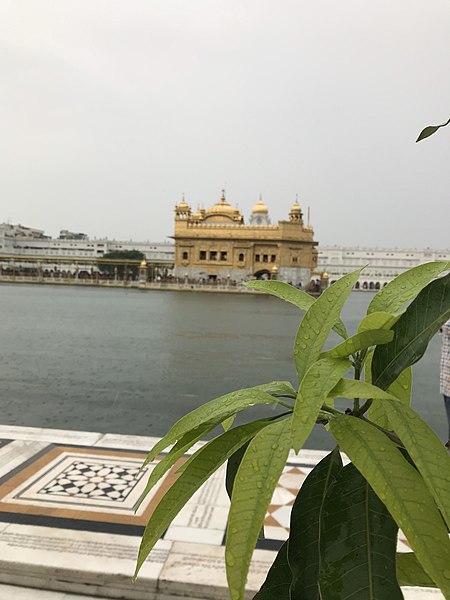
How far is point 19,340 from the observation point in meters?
7.28

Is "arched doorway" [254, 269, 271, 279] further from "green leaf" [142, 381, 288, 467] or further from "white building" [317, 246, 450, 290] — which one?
"green leaf" [142, 381, 288, 467]

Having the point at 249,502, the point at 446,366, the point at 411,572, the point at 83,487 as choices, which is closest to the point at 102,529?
the point at 83,487

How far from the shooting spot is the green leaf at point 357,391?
0.95 feet

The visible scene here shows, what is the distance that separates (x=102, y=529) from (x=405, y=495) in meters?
1.35

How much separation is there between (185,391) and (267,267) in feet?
77.5

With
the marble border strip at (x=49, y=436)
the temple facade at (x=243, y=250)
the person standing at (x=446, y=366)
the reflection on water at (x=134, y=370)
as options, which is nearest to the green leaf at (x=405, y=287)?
the person standing at (x=446, y=366)

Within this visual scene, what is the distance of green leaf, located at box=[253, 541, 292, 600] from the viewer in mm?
359

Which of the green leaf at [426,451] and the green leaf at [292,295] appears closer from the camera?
the green leaf at [426,451]

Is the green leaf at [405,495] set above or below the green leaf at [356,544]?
above

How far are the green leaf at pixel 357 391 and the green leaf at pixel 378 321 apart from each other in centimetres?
6

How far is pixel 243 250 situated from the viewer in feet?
89.3

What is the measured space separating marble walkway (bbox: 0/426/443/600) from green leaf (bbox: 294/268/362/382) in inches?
39.0

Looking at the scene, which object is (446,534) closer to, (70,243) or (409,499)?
(409,499)

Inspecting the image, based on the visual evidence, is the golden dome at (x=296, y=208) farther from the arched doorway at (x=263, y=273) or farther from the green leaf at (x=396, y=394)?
the green leaf at (x=396, y=394)
